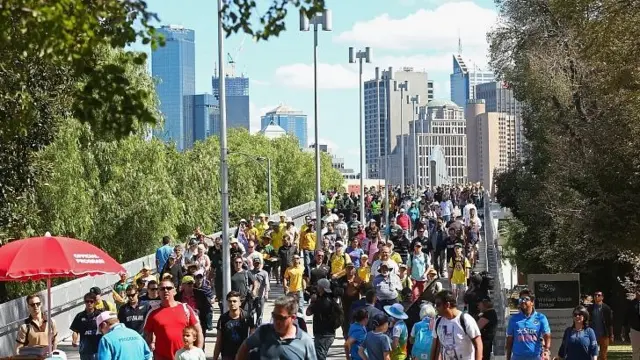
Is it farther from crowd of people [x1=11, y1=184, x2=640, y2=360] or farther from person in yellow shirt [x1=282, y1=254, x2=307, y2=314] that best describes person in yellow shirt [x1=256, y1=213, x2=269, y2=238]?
person in yellow shirt [x1=282, y1=254, x2=307, y2=314]

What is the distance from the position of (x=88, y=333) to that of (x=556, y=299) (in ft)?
20.7

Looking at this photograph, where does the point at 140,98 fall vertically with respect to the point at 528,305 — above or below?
above

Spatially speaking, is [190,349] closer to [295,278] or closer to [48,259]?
[48,259]

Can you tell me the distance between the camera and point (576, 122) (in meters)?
35.3

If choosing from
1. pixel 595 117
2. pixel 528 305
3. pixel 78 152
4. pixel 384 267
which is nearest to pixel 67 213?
pixel 78 152

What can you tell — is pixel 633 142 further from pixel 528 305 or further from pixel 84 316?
pixel 84 316

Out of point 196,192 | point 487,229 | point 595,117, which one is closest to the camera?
point 595,117

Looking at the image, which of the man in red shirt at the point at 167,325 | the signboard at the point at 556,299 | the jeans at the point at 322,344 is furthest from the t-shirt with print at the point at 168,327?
the signboard at the point at 556,299

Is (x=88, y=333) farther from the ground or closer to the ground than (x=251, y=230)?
closer to the ground

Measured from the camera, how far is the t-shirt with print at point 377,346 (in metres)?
13.6

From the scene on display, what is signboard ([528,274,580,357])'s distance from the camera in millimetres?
18062

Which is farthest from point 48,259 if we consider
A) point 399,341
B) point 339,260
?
point 339,260

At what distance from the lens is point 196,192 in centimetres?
5278

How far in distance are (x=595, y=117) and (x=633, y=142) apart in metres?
6.67
